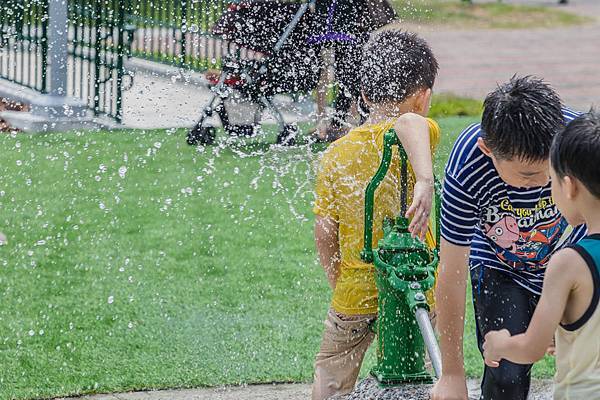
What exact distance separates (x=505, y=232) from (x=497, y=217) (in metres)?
0.04

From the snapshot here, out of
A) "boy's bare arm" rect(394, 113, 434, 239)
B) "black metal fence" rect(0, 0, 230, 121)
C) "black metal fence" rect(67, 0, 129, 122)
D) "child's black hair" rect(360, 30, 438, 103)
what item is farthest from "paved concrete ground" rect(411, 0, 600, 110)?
"boy's bare arm" rect(394, 113, 434, 239)

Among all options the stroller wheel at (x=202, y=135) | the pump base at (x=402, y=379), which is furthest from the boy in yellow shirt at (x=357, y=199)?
the stroller wheel at (x=202, y=135)

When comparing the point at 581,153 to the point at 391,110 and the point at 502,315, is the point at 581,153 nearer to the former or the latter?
the point at 502,315

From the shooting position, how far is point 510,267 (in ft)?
9.90

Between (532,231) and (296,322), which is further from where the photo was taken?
(296,322)

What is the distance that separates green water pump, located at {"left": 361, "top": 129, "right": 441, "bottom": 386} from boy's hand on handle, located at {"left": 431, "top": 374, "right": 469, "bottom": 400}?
8.9 inches

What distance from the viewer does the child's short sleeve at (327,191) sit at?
3.38 metres

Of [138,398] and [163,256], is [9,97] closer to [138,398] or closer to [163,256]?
[163,256]

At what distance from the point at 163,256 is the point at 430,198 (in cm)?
319

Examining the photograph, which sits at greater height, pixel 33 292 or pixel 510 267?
pixel 510 267

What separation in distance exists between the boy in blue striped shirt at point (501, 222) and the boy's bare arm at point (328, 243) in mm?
537

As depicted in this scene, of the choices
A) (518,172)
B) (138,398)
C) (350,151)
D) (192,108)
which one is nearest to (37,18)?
(192,108)

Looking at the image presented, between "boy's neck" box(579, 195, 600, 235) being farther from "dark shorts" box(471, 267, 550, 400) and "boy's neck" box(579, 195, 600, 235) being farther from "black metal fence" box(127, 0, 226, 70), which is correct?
"black metal fence" box(127, 0, 226, 70)

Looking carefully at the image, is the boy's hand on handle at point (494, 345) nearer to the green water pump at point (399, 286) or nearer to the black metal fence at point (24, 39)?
the green water pump at point (399, 286)
